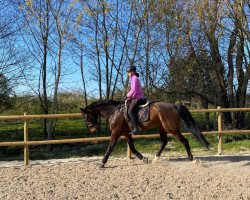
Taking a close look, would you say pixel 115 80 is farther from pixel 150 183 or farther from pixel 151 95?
pixel 150 183

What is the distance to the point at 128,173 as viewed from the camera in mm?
6938

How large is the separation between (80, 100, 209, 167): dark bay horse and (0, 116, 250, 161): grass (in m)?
2.19

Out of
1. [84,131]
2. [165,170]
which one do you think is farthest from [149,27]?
[165,170]

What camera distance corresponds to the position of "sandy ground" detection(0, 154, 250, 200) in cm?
570

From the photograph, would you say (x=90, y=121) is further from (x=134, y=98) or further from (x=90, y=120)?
(x=134, y=98)

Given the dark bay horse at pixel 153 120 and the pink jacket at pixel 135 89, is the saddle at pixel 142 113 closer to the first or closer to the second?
the dark bay horse at pixel 153 120

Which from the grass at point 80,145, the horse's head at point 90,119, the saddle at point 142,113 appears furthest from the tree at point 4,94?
the saddle at point 142,113

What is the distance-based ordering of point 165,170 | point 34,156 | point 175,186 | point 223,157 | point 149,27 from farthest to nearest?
point 149,27, point 34,156, point 223,157, point 165,170, point 175,186

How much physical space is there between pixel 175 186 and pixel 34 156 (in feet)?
25.1

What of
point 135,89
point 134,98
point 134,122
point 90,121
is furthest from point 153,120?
point 90,121

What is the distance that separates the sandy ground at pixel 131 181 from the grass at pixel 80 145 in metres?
2.62

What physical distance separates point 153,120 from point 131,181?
166 cm

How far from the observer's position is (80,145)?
1597 cm

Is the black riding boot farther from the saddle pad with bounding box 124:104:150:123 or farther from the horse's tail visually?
the horse's tail
